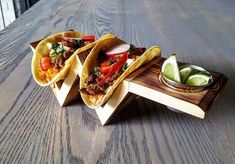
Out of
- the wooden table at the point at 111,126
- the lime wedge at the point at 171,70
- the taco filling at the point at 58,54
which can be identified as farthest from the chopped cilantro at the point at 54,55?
the lime wedge at the point at 171,70

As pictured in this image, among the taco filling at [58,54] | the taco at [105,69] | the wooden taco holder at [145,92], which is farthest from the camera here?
the taco filling at [58,54]

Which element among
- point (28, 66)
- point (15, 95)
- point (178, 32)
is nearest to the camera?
point (15, 95)

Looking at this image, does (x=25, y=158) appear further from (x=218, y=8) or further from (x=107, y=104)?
(x=218, y=8)

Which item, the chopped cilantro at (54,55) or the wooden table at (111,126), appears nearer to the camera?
the wooden table at (111,126)

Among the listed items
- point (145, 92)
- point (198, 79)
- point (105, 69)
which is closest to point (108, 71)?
point (105, 69)

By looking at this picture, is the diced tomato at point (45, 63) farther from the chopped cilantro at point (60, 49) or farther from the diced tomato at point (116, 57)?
the diced tomato at point (116, 57)

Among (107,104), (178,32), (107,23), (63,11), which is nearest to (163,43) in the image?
(178,32)
